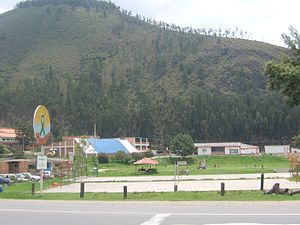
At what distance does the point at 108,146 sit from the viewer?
114812mm

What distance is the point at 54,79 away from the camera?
197 m

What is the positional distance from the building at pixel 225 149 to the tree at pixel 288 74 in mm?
92499

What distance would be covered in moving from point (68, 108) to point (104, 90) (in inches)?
1733

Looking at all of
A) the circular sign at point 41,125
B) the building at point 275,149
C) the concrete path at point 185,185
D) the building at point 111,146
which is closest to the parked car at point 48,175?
the concrete path at point 185,185

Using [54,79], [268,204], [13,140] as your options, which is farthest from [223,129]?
[268,204]

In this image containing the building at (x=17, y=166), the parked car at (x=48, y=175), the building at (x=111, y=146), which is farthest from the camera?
the building at (x=111, y=146)

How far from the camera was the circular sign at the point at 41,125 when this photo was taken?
23828 mm

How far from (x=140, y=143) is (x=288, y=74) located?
108 m

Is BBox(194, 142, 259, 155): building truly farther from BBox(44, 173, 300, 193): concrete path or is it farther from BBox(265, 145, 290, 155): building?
BBox(44, 173, 300, 193): concrete path

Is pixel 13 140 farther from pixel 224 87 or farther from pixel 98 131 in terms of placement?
pixel 224 87

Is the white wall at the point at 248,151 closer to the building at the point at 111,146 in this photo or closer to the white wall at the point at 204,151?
the white wall at the point at 204,151

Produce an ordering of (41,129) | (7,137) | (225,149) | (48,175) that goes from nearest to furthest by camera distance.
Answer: (41,129)
(48,175)
(7,137)
(225,149)

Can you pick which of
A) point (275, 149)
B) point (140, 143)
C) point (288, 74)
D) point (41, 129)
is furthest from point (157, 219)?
point (140, 143)

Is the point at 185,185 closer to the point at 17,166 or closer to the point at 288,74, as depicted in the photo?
the point at 288,74
